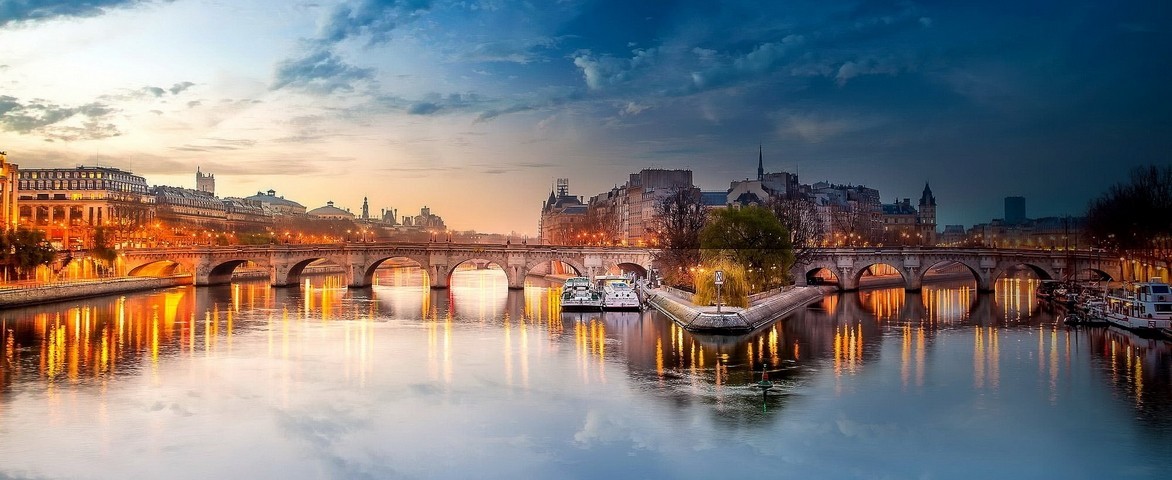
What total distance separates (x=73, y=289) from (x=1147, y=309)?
82.5 metres

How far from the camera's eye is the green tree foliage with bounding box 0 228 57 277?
85.7m

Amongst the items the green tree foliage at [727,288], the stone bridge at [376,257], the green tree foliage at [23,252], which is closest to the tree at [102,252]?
the stone bridge at [376,257]

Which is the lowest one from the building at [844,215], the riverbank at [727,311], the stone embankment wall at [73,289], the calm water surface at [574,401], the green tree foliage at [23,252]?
the calm water surface at [574,401]

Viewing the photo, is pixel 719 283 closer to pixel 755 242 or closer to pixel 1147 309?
pixel 755 242

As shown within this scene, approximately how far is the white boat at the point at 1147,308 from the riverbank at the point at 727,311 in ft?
70.5

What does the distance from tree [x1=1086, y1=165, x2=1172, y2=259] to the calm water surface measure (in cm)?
2535

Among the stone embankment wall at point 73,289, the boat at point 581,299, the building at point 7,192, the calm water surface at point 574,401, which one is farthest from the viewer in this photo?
the building at point 7,192

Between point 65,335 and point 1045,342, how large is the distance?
56.3m

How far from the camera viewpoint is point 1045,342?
5416 centimetres

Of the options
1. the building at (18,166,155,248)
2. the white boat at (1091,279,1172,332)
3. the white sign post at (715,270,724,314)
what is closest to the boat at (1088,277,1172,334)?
the white boat at (1091,279,1172,332)

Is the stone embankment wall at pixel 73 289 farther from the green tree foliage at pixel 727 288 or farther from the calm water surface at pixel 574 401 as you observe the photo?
the green tree foliage at pixel 727 288

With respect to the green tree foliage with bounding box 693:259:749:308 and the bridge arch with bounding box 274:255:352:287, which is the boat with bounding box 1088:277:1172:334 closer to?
the green tree foliage with bounding box 693:259:749:308

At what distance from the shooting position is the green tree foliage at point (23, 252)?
281 feet

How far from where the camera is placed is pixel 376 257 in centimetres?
10781
